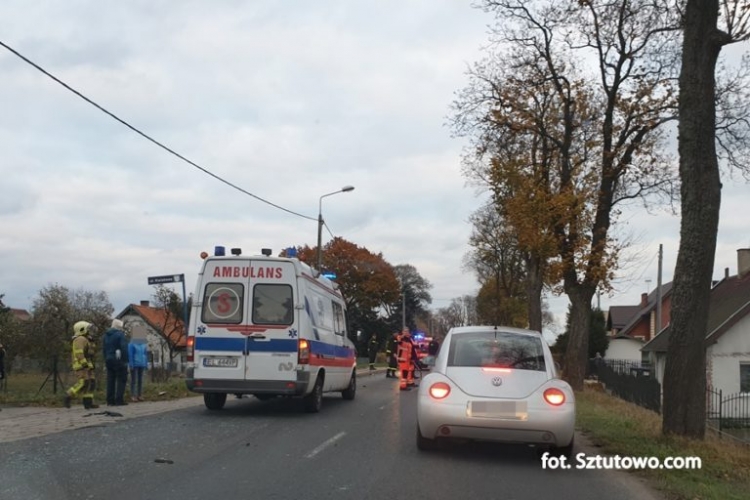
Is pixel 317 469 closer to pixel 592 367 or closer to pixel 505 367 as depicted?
pixel 505 367

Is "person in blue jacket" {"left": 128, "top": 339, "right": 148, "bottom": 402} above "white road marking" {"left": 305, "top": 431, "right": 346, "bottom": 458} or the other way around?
above

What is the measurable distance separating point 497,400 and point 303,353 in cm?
514

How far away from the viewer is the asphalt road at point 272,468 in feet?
22.2

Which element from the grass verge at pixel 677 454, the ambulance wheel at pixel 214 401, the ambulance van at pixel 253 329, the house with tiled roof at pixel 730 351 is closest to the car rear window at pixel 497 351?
the grass verge at pixel 677 454

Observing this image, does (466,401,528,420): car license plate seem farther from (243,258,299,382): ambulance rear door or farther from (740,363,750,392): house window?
(740,363,750,392): house window

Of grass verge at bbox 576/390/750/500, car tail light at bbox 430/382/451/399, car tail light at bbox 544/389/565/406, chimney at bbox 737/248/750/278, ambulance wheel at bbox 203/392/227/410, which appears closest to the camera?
grass verge at bbox 576/390/750/500

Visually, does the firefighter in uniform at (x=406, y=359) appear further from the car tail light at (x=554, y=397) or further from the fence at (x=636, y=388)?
the car tail light at (x=554, y=397)

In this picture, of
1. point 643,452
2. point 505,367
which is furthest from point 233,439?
point 643,452

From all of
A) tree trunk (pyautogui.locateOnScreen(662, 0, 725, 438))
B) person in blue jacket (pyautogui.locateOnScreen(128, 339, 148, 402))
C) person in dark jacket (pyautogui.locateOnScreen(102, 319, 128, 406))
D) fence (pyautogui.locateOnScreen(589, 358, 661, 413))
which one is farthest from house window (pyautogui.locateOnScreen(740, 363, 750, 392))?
person in dark jacket (pyautogui.locateOnScreen(102, 319, 128, 406))

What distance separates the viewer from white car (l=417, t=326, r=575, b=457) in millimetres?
8086

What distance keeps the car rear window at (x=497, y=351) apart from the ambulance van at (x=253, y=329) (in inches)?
160

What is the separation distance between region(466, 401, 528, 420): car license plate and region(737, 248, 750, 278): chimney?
36.6 meters

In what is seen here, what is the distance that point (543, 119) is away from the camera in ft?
79.2

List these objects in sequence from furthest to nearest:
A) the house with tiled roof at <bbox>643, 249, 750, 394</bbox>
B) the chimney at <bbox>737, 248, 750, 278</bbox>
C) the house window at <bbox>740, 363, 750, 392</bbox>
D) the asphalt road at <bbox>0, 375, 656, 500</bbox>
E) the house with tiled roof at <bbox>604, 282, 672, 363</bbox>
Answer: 1. the house with tiled roof at <bbox>604, 282, 672, 363</bbox>
2. the chimney at <bbox>737, 248, 750, 278</bbox>
3. the house window at <bbox>740, 363, 750, 392</bbox>
4. the house with tiled roof at <bbox>643, 249, 750, 394</bbox>
5. the asphalt road at <bbox>0, 375, 656, 500</bbox>
